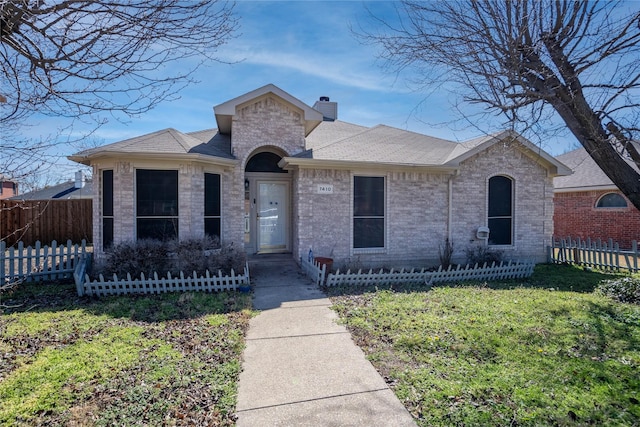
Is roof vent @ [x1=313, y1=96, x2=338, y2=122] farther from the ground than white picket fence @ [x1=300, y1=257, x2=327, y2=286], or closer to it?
farther from the ground

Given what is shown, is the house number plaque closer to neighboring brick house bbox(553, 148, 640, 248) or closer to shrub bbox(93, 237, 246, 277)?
shrub bbox(93, 237, 246, 277)

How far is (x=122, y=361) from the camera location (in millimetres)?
4164

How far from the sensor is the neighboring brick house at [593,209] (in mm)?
14438

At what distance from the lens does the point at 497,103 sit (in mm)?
Answer: 6418

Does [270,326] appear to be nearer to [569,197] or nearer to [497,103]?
[497,103]

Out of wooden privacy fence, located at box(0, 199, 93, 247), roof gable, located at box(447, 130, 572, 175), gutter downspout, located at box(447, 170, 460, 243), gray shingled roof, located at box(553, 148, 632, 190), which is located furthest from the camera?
gray shingled roof, located at box(553, 148, 632, 190)

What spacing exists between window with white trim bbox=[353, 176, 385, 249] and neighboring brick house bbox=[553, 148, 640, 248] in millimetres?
9636

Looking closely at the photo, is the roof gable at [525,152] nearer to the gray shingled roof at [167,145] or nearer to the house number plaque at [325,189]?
the house number plaque at [325,189]

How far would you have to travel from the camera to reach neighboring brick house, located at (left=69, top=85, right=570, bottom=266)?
8625mm

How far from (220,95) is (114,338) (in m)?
6.73

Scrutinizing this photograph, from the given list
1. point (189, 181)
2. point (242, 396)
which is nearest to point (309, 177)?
point (189, 181)

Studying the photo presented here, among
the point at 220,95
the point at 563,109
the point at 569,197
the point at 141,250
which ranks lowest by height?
the point at 141,250

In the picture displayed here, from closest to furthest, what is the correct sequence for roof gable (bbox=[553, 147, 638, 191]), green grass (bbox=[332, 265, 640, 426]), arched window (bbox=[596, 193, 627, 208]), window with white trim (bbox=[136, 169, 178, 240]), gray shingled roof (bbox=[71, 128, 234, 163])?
green grass (bbox=[332, 265, 640, 426])
gray shingled roof (bbox=[71, 128, 234, 163])
window with white trim (bbox=[136, 169, 178, 240])
arched window (bbox=[596, 193, 627, 208])
roof gable (bbox=[553, 147, 638, 191])

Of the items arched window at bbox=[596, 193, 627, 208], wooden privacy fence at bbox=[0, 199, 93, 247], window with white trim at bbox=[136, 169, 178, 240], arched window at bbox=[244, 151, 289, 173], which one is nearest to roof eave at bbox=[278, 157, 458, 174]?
arched window at bbox=[244, 151, 289, 173]
